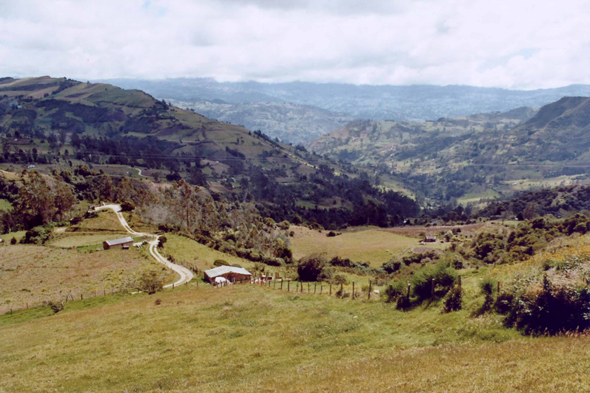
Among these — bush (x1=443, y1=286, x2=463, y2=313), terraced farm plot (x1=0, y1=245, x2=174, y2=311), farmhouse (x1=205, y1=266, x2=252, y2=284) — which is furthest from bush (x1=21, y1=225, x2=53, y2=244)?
bush (x1=443, y1=286, x2=463, y2=313)

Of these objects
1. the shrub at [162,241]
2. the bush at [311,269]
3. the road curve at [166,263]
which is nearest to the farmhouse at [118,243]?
the road curve at [166,263]

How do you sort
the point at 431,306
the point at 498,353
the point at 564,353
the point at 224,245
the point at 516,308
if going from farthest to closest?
the point at 224,245 → the point at 431,306 → the point at 516,308 → the point at 498,353 → the point at 564,353

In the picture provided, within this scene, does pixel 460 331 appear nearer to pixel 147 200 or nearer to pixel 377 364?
pixel 377 364

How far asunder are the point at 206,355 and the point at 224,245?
6001cm

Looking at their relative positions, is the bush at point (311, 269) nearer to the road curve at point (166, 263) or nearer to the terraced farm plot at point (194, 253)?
the terraced farm plot at point (194, 253)

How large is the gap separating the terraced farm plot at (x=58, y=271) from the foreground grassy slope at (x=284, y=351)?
560 inches

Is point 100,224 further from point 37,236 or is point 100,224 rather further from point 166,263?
point 166,263

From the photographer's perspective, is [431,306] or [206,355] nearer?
[206,355]

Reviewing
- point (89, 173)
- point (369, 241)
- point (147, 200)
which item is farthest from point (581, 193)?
point (89, 173)

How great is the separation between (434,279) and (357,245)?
79638 mm

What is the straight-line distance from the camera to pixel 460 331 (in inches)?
718

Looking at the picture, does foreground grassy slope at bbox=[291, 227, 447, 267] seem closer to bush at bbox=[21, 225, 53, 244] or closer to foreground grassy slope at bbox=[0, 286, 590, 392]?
foreground grassy slope at bbox=[0, 286, 590, 392]

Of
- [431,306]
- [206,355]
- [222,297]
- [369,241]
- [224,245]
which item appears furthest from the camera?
[369,241]

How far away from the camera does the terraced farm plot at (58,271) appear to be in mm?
47500
